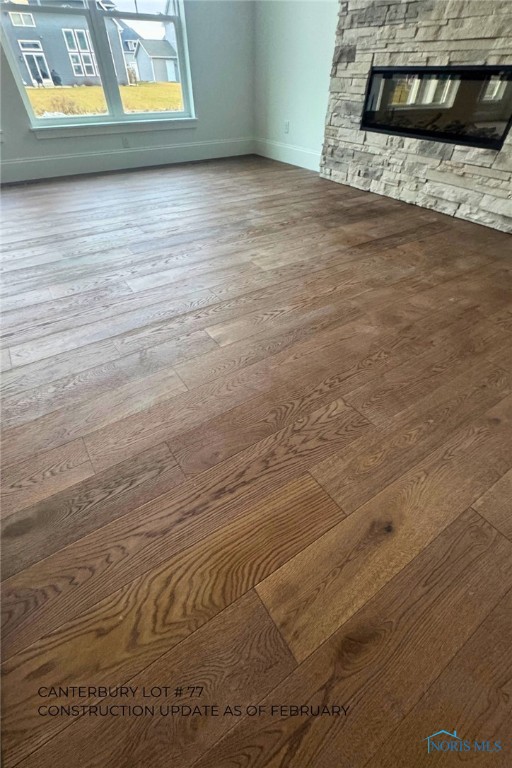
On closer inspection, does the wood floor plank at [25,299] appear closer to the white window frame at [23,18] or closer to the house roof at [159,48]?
the white window frame at [23,18]

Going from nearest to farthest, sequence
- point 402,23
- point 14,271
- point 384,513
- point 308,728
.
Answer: point 308,728 → point 384,513 → point 14,271 → point 402,23

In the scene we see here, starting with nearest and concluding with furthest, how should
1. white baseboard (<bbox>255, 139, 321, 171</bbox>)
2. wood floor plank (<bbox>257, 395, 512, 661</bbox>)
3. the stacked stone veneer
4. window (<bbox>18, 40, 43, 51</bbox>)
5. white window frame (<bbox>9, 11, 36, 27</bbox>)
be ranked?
wood floor plank (<bbox>257, 395, 512, 661</bbox>), the stacked stone veneer, white window frame (<bbox>9, 11, 36, 27</bbox>), window (<bbox>18, 40, 43, 51</bbox>), white baseboard (<bbox>255, 139, 321, 171</bbox>)

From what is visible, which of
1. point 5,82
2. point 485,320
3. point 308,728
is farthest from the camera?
point 5,82

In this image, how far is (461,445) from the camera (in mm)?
1111

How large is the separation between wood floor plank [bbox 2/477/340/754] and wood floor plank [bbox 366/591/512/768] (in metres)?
0.36

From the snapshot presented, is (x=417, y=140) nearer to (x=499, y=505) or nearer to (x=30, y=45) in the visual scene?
(x=499, y=505)

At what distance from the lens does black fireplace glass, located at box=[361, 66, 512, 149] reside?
2240 mm

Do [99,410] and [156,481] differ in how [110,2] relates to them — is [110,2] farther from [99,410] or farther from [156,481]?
[156,481]

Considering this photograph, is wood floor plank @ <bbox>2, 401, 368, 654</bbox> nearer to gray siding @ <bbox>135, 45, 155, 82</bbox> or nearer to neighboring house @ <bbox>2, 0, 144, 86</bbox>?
neighboring house @ <bbox>2, 0, 144, 86</bbox>

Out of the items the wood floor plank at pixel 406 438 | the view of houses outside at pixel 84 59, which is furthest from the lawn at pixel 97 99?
the wood floor plank at pixel 406 438

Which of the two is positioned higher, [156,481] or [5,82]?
[5,82]

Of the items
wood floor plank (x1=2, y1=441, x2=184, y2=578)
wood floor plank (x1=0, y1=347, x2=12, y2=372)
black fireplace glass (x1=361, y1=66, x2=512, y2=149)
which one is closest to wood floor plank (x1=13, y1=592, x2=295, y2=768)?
wood floor plank (x1=2, y1=441, x2=184, y2=578)

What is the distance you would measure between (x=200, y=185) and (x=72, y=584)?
11.4ft

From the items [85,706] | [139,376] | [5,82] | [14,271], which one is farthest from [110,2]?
[85,706]
